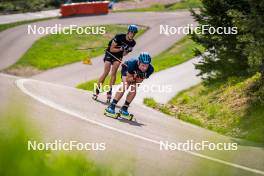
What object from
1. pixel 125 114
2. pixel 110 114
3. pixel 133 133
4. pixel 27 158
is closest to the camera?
pixel 27 158

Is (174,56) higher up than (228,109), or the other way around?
(228,109)

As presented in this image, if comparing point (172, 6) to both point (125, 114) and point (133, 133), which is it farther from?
point (133, 133)

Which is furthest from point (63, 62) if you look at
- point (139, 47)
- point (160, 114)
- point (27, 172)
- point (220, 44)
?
point (27, 172)

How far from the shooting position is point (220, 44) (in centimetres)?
1633

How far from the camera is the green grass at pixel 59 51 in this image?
30.1 metres

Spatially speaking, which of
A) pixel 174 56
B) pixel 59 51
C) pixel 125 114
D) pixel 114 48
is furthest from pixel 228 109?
pixel 59 51

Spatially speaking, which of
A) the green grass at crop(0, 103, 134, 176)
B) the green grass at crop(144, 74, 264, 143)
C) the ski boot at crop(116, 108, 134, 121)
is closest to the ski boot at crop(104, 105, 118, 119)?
the ski boot at crop(116, 108, 134, 121)

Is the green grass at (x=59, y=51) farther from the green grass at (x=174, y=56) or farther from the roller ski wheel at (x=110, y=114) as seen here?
the roller ski wheel at (x=110, y=114)

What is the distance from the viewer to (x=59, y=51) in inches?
1300

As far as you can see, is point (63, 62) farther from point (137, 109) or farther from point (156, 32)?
point (137, 109)

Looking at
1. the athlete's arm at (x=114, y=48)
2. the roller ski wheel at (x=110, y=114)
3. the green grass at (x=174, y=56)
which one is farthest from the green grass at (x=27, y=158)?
the green grass at (x=174, y=56)

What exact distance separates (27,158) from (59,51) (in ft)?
104

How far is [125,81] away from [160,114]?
1.96 m

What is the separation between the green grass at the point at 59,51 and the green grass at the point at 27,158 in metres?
27.1
